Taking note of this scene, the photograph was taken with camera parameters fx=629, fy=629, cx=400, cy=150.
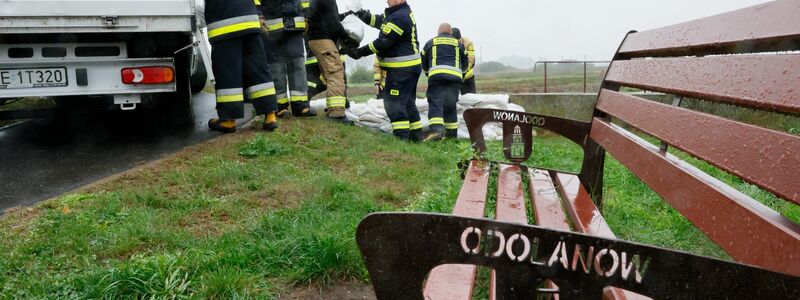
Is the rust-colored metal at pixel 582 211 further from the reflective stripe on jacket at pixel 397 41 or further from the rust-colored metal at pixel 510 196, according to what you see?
the reflective stripe on jacket at pixel 397 41

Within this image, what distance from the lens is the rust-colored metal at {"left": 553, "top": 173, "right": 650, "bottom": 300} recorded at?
1431mm

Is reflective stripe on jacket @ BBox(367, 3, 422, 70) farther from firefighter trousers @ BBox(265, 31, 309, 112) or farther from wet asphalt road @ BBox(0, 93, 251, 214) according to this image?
wet asphalt road @ BBox(0, 93, 251, 214)

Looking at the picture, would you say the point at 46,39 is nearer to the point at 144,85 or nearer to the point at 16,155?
the point at 144,85

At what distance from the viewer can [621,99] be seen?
8.12ft

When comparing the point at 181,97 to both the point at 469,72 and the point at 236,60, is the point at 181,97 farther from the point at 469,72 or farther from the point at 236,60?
the point at 469,72

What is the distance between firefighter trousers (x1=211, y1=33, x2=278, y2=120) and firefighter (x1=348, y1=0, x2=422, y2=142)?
168cm

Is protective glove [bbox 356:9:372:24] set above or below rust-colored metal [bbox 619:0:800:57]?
above

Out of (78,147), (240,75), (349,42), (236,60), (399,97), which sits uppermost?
(349,42)

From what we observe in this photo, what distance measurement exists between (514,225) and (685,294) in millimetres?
311

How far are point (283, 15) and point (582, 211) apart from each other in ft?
16.7

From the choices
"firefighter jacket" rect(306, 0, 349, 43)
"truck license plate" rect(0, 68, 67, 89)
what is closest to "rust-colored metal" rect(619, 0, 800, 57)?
"truck license plate" rect(0, 68, 67, 89)

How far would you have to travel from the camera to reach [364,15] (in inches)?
298

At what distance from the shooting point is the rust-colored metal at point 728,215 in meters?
1.14

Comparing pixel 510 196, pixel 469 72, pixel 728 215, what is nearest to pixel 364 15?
pixel 469 72
